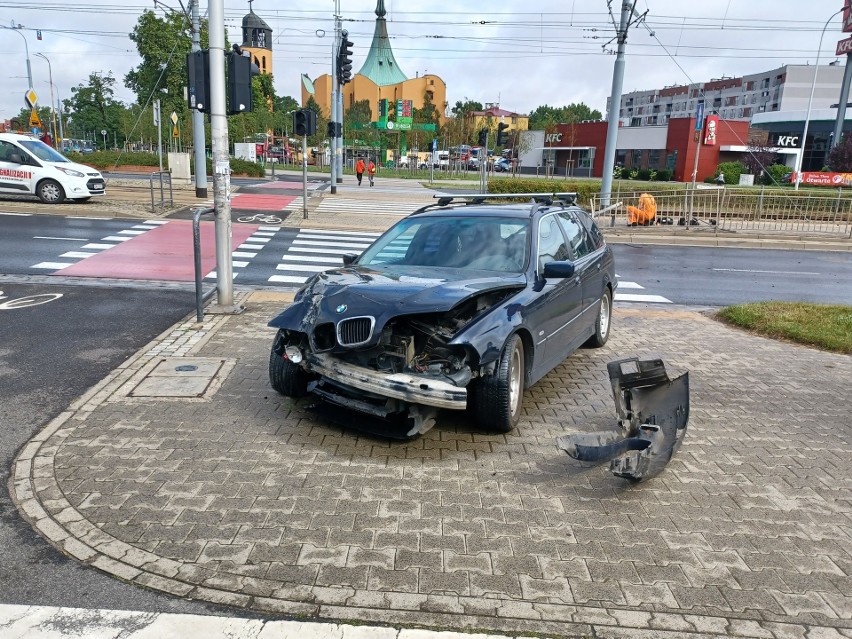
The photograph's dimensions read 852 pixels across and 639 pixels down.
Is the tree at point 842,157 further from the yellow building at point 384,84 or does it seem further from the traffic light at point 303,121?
the yellow building at point 384,84

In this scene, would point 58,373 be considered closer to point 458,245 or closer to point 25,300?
point 25,300

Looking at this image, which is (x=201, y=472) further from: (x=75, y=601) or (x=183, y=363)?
(x=183, y=363)

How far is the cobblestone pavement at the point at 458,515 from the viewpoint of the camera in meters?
3.22

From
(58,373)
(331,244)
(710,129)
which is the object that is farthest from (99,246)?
(710,129)

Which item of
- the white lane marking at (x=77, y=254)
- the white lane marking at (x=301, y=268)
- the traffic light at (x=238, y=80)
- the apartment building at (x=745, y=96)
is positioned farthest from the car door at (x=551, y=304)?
the apartment building at (x=745, y=96)

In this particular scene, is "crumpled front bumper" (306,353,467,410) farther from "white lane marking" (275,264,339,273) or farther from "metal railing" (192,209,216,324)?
"white lane marking" (275,264,339,273)

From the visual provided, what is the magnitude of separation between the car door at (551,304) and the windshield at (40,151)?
62.2 feet

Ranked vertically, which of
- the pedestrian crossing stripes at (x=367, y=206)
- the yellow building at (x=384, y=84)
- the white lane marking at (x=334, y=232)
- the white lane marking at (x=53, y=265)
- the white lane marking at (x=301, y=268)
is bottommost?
the white lane marking at (x=301, y=268)

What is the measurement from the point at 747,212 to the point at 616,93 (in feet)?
20.0

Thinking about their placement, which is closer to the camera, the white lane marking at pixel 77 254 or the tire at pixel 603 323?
the tire at pixel 603 323

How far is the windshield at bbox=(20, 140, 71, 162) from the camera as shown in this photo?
20.1 m

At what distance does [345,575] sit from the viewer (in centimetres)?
338

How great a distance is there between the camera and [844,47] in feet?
185

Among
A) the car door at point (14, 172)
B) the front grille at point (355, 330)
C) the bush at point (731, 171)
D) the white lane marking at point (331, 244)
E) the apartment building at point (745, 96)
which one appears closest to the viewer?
the front grille at point (355, 330)
